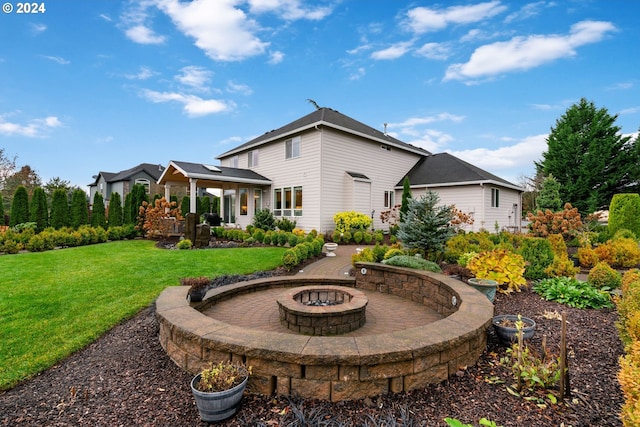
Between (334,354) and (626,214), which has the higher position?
(626,214)

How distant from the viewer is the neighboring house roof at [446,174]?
16281 mm

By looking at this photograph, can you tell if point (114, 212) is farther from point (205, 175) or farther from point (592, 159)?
point (592, 159)

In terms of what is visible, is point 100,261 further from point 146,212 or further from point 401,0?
point 401,0

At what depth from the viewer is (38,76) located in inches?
406

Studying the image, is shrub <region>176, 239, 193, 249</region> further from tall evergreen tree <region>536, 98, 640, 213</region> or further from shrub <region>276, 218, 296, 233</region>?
tall evergreen tree <region>536, 98, 640, 213</region>

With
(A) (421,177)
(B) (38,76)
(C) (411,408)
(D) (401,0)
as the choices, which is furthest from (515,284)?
(B) (38,76)

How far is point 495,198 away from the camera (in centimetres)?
1702

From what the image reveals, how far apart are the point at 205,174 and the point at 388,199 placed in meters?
10.8

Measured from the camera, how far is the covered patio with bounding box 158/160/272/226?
14.8 m

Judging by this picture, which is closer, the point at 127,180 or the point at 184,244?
the point at 184,244

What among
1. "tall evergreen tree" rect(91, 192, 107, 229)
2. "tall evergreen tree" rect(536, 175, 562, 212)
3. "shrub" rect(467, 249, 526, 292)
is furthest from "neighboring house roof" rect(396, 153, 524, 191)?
"tall evergreen tree" rect(91, 192, 107, 229)

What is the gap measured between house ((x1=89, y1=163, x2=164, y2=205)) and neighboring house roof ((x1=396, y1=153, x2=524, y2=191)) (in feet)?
89.9

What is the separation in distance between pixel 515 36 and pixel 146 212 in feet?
56.1


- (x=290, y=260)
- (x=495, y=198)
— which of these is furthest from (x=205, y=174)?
(x=495, y=198)
